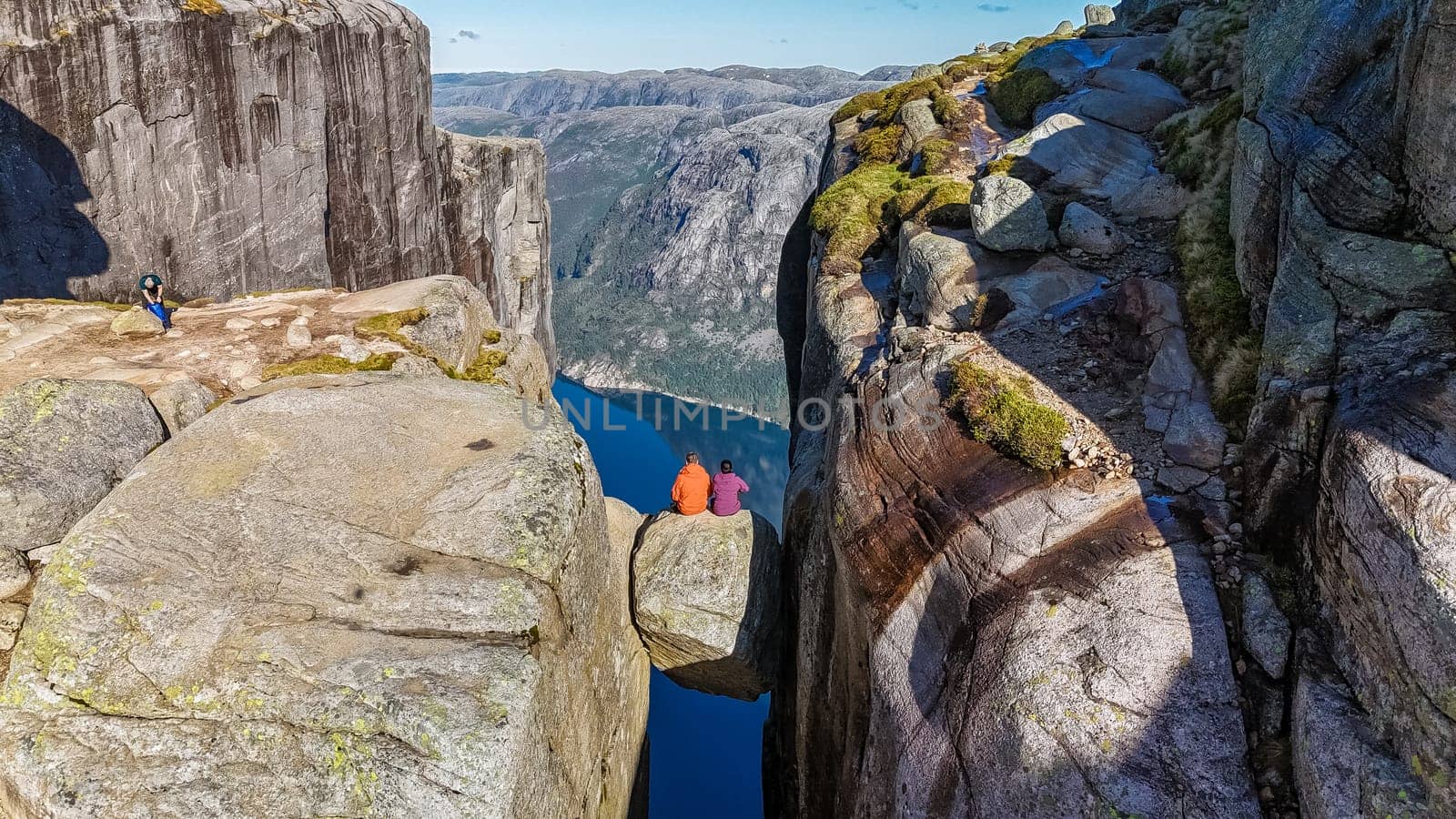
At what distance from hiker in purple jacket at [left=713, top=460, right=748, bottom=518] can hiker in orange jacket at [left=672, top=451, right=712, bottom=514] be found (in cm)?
39

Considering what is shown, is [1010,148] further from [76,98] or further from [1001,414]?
[76,98]

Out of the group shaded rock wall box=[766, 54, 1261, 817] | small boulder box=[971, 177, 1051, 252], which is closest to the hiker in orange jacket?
shaded rock wall box=[766, 54, 1261, 817]

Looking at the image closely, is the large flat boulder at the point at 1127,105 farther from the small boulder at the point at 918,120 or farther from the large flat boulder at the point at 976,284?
the large flat boulder at the point at 976,284

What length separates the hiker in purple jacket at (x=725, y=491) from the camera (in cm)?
2138

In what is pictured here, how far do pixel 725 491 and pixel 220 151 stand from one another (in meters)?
25.8

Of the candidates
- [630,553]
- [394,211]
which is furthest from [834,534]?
[394,211]

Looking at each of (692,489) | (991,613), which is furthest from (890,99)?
(991,613)

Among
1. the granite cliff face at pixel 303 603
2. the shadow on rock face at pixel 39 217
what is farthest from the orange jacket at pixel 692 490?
the shadow on rock face at pixel 39 217

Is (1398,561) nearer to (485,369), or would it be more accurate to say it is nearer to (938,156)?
(485,369)

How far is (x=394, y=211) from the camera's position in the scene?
Result: 1572 inches

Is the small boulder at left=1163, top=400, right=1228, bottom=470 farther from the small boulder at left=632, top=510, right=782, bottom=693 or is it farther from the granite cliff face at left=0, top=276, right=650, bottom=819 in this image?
the granite cliff face at left=0, top=276, right=650, bottom=819

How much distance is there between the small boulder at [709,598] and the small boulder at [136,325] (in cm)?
1491

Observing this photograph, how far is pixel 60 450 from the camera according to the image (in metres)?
12.6

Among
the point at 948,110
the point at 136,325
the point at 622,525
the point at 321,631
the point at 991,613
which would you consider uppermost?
the point at 948,110
